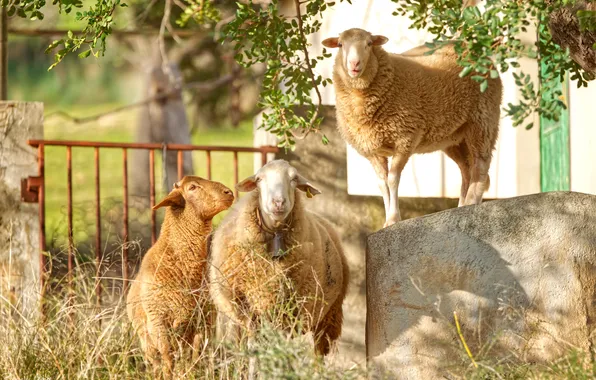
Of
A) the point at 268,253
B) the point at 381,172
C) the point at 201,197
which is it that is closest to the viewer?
the point at 268,253

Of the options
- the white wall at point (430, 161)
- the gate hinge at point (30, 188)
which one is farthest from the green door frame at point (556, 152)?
the gate hinge at point (30, 188)

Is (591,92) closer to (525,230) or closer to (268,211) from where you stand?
(525,230)

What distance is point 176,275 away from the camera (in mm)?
5992

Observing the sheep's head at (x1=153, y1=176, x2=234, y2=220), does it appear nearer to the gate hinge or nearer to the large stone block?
the large stone block

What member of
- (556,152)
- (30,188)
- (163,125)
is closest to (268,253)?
(30,188)

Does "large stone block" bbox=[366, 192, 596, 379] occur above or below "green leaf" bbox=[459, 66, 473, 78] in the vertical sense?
below

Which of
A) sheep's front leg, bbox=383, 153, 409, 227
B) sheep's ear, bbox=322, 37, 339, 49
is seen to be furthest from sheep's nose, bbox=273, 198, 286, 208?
sheep's ear, bbox=322, 37, 339, 49

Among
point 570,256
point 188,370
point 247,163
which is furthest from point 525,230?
point 247,163

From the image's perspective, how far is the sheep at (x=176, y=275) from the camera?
5820mm

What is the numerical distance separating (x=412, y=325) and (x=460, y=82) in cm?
161

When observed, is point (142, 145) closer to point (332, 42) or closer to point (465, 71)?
point (332, 42)

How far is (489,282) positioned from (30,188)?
4.07 meters

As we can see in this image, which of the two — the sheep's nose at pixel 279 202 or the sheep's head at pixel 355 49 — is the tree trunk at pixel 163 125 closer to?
the sheep's head at pixel 355 49

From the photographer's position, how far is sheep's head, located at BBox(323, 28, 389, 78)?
5.71m
